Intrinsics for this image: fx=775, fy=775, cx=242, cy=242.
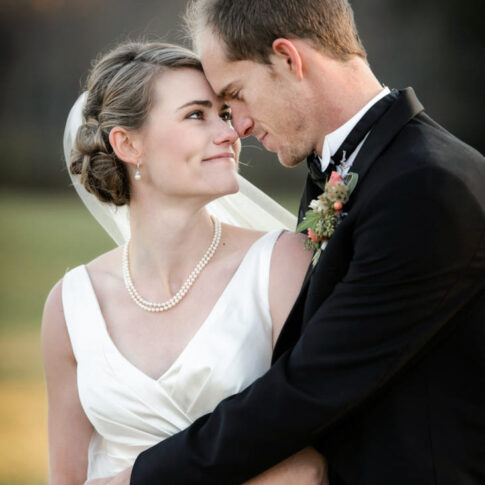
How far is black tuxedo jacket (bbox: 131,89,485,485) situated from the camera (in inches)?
71.3

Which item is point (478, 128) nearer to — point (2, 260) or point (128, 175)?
point (2, 260)

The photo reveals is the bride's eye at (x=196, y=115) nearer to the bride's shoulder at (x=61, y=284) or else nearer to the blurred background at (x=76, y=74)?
the bride's shoulder at (x=61, y=284)

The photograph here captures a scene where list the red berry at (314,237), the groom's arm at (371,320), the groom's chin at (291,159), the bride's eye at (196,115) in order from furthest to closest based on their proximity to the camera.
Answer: the bride's eye at (196,115) → the groom's chin at (291,159) → the red berry at (314,237) → the groom's arm at (371,320)

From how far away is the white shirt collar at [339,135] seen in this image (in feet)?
7.05

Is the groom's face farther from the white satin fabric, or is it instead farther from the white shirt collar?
the white satin fabric

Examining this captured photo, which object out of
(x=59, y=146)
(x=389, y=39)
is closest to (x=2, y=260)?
(x=59, y=146)

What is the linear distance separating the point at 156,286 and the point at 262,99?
2.34ft

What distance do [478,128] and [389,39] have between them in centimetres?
170

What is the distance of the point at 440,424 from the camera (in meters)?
1.87

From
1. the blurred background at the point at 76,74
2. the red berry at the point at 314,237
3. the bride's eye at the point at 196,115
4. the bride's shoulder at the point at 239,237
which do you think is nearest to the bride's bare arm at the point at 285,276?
the bride's shoulder at the point at 239,237

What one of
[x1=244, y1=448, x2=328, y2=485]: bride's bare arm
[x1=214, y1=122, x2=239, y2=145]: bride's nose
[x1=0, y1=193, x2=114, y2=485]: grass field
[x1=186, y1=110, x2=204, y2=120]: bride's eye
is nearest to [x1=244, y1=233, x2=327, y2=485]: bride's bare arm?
[x1=244, y1=448, x2=328, y2=485]: bride's bare arm

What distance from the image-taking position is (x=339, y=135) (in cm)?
218

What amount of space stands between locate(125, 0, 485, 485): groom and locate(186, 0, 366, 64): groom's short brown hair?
0.82ft

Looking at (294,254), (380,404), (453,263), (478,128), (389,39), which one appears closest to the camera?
(453,263)
